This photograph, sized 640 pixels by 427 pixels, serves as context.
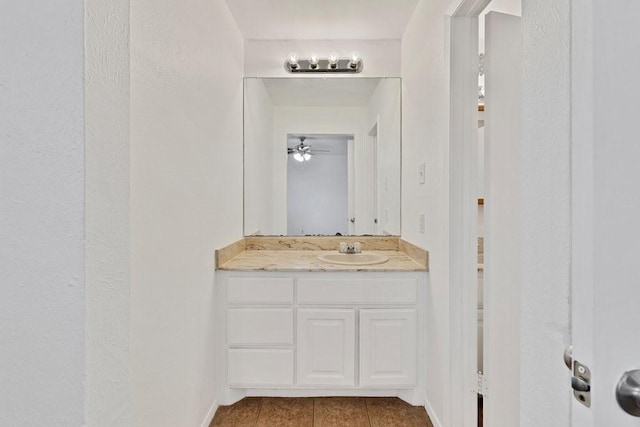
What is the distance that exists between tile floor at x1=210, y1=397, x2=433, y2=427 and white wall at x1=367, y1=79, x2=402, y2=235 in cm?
119

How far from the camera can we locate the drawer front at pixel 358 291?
228 cm

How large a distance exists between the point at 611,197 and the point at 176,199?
4.77 ft

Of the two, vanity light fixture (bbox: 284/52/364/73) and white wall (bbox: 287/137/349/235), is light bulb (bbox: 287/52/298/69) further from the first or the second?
white wall (bbox: 287/137/349/235)

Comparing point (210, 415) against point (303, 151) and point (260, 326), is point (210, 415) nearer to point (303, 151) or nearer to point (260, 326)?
point (260, 326)

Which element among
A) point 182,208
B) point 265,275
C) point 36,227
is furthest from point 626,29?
point 265,275

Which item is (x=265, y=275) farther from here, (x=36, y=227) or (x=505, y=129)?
(x=36, y=227)

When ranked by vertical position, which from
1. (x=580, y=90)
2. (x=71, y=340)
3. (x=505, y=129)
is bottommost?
(x=71, y=340)

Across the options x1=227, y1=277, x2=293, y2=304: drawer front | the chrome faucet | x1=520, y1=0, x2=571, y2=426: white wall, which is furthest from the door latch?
the chrome faucet

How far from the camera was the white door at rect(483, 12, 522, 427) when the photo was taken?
156 cm

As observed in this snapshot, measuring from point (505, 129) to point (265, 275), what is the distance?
4.81 ft

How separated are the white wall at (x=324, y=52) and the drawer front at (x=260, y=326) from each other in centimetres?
175

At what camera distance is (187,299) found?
1.75 meters

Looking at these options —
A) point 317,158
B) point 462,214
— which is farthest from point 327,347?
point 317,158

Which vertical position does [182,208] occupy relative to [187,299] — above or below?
above
